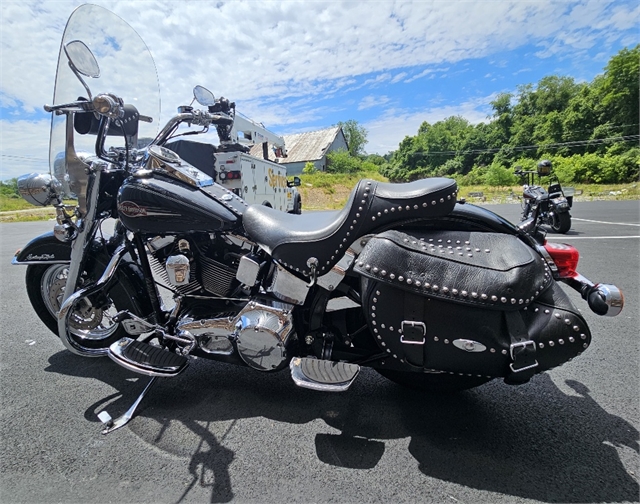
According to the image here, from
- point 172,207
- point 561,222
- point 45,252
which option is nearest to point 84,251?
point 45,252

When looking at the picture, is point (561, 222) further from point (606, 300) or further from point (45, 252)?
point (45, 252)

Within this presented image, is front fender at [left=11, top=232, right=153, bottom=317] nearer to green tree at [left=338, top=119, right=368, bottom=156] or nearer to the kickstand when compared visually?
the kickstand

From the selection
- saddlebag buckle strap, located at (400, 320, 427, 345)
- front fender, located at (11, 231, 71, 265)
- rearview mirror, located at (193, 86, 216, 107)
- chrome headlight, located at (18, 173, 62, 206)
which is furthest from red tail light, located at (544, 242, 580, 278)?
front fender, located at (11, 231, 71, 265)

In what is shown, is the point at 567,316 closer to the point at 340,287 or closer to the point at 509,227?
the point at 509,227

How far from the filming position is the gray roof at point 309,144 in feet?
134

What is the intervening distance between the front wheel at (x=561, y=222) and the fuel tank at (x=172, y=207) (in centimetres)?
707

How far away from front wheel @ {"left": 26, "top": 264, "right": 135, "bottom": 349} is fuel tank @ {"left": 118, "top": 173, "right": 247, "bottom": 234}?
649 millimetres

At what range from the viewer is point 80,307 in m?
2.46

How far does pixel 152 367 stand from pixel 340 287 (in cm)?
119

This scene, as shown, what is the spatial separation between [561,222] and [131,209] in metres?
7.74

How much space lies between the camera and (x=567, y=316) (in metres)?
1.45

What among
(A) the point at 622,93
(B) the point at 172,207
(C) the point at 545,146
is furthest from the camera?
(C) the point at 545,146

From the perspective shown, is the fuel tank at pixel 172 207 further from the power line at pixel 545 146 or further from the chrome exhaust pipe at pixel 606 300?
the power line at pixel 545 146

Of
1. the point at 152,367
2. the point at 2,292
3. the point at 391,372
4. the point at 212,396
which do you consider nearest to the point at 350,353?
the point at 391,372
